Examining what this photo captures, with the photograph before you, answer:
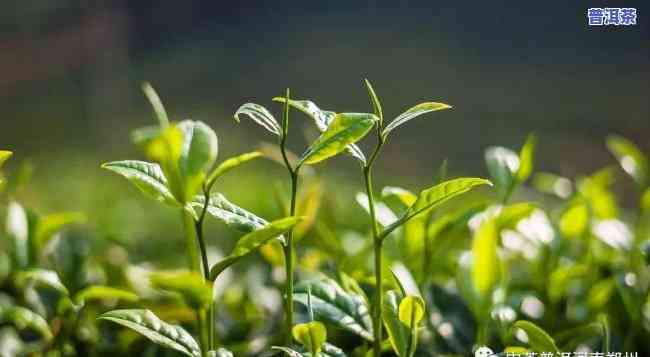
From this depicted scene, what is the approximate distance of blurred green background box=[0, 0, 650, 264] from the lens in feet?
16.2

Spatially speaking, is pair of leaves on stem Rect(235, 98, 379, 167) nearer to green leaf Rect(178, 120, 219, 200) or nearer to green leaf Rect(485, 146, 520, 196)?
green leaf Rect(178, 120, 219, 200)

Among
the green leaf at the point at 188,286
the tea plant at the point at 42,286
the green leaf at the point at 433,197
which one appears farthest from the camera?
the tea plant at the point at 42,286

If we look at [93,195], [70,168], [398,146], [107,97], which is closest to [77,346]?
[93,195]

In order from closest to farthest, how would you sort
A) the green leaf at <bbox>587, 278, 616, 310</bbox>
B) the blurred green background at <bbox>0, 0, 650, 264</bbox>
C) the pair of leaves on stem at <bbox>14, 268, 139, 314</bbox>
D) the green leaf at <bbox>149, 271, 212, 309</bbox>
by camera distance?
1. the green leaf at <bbox>149, 271, 212, 309</bbox>
2. the pair of leaves on stem at <bbox>14, 268, 139, 314</bbox>
3. the green leaf at <bbox>587, 278, 616, 310</bbox>
4. the blurred green background at <bbox>0, 0, 650, 264</bbox>

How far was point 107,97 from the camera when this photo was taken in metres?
5.75

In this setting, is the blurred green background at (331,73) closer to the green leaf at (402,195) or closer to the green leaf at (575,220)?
the green leaf at (575,220)

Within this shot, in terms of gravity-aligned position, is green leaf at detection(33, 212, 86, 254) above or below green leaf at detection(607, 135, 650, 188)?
above

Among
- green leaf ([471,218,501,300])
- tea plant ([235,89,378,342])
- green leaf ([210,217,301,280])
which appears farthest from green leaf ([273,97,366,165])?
green leaf ([471,218,501,300])

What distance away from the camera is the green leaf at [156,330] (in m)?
0.78

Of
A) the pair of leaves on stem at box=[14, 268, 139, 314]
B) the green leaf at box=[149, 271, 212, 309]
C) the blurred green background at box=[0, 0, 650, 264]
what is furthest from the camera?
the blurred green background at box=[0, 0, 650, 264]

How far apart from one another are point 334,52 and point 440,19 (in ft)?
2.64

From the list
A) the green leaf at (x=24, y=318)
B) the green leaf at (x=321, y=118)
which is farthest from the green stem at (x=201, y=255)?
the green leaf at (x=24, y=318)

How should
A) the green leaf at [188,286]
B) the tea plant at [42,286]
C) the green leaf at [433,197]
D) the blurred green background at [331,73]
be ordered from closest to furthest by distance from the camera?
1. the green leaf at [188,286]
2. the green leaf at [433,197]
3. the tea plant at [42,286]
4. the blurred green background at [331,73]

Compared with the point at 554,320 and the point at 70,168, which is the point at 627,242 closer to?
the point at 554,320
